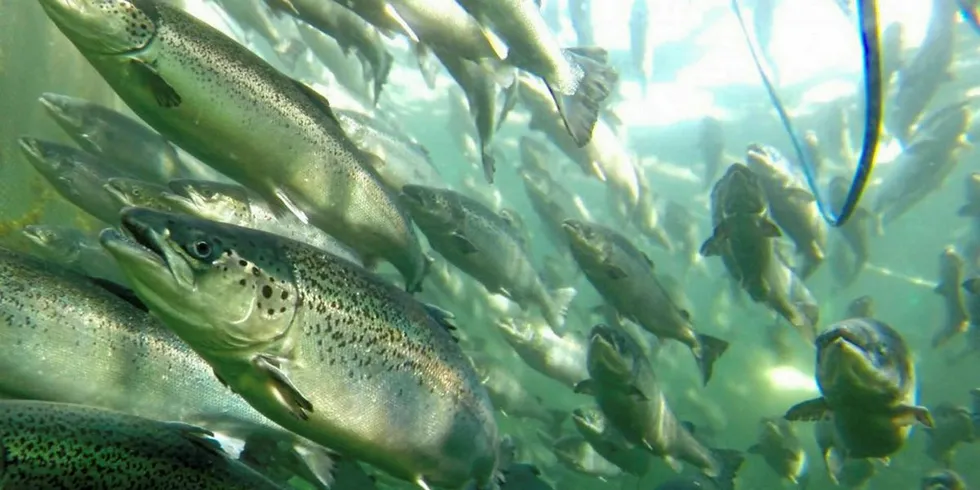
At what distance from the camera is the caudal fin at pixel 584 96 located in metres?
4.74

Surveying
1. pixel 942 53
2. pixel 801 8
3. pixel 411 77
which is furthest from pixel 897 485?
pixel 411 77

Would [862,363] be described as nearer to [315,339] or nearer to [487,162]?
[487,162]

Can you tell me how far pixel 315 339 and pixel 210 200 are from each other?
161cm

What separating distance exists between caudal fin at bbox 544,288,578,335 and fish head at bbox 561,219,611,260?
1525mm

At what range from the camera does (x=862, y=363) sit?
4691 millimetres

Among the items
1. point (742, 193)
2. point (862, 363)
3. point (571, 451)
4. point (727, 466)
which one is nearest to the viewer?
point (862, 363)

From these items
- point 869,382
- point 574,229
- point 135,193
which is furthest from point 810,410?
point 135,193

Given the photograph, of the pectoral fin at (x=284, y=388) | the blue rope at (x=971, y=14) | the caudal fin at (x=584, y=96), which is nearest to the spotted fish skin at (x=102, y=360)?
the pectoral fin at (x=284, y=388)

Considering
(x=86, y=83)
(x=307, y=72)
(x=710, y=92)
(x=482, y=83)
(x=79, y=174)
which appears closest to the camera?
(x=79, y=174)

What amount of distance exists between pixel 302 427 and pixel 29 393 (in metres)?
1.27

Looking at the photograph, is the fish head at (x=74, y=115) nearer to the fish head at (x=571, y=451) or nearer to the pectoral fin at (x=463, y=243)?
the pectoral fin at (x=463, y=243)

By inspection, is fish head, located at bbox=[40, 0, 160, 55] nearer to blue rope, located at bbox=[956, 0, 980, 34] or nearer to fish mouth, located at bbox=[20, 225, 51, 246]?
fish mouth, located at bbox=[20, 225, 51, 246]

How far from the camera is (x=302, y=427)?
2.71 m

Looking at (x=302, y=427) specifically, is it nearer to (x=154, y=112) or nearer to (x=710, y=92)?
(x=154, y=112)
